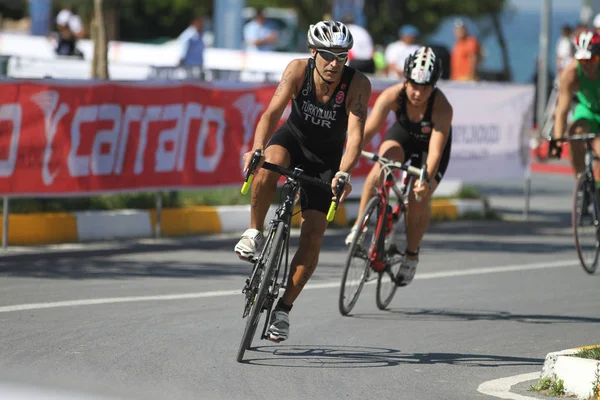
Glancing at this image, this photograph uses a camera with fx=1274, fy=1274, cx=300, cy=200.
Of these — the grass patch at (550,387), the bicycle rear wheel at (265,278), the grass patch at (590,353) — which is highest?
the bicycle rear wheel at (265,278)

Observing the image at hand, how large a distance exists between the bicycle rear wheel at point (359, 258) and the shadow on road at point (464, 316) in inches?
6.2

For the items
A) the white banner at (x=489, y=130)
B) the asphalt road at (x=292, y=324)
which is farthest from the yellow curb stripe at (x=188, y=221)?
the white banner at (x=489, y=130)

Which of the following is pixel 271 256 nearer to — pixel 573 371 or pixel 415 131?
pixel 573 371

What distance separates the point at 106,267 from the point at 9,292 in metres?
1.78

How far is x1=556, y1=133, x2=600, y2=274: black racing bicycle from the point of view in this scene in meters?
11.5

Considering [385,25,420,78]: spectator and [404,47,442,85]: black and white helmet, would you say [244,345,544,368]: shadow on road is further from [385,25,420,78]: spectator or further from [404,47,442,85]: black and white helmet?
[385,25,420,78]: spectator

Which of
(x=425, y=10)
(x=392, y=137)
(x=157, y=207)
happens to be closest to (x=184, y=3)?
(x=425, y=10)

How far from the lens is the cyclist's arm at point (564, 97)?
11352 mm

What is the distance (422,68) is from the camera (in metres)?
9.27

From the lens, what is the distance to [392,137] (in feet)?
32.0

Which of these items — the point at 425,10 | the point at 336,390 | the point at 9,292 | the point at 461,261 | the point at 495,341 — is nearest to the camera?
the point at 336,390

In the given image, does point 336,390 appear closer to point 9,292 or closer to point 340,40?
point 340,40

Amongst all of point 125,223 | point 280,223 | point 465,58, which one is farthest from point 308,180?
point 465,58

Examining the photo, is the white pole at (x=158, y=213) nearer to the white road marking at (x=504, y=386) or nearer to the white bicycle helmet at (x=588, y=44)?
the white bicycle helmet at (x=588, y=44)
